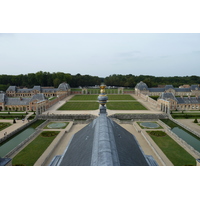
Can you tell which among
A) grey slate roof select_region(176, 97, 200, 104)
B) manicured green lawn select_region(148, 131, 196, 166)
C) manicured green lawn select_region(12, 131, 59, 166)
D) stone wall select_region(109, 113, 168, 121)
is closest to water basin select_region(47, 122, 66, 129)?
manicured green lawn select_region(12, 131, 59, 166)

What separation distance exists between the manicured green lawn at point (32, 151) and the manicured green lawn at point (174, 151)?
16889mm

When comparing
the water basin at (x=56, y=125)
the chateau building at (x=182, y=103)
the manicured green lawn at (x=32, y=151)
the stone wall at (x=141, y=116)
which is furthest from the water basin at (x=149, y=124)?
the manicured green lawn at (x=32, y=151)

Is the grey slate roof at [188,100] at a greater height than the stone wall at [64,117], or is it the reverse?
the grey slate roof at [188,100]

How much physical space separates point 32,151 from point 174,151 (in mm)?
19530

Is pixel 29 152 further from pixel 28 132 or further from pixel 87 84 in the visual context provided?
Result: pixel 87 84

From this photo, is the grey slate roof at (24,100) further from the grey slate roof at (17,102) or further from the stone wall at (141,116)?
the stone wall at (141,116)

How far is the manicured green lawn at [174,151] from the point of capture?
20.7 m

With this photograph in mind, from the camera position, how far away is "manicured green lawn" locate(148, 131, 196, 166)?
20.7 meters

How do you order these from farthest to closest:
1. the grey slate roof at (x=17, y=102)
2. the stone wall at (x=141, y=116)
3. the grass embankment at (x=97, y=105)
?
the grass embankment at (x=97, y=105), the grey slate roof at (x=17, y=102), the stone wall at (x=141, y=116)

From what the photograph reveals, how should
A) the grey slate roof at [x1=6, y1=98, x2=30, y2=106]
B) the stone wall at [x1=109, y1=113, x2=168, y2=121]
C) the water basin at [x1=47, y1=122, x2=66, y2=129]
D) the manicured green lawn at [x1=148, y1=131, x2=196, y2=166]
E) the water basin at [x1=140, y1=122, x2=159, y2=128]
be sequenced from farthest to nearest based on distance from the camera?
the grey slate roof at [x1=6, y1=98, x2=30, y2=106]
the stone wall at [x1=109, y1=113, x2=168, y2=121]
the water basin at [x1=47, y1=122, x2=66, y2=129]
the water basin at [x1=140, y1=122, x2=159, y2=128]
the manicured green lawn at [x1=148, y1=131, x2=196, y2=166]

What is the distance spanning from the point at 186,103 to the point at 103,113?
42936 mm

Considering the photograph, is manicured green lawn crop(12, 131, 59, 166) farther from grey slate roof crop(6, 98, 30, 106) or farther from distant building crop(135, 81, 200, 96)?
distant building crop(135, 81, 200, 96)

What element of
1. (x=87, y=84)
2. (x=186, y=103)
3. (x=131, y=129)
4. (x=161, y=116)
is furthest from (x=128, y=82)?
(x=131, y=129)

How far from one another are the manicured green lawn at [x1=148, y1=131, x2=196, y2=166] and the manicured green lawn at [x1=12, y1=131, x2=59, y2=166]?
55.4 feet
